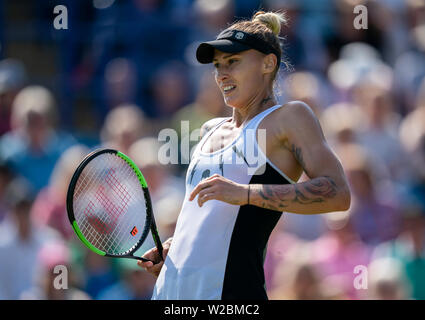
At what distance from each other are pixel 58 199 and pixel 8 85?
75.3 inches

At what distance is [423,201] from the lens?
5.78 m

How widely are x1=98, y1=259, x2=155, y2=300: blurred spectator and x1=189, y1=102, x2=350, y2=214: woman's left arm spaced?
2.36 meters

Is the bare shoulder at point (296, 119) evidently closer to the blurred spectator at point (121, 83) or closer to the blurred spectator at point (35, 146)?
the blurred spectator at point (35, 146)

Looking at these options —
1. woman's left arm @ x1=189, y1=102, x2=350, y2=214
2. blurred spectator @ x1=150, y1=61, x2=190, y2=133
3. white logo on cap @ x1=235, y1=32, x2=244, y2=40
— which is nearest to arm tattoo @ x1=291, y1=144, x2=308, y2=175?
woman's left arm @ x1=189, y1=102, x2=350, y2=214

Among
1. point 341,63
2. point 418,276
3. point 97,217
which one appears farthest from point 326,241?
point 341,63

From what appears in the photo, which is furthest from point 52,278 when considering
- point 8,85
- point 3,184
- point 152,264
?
point 8,85

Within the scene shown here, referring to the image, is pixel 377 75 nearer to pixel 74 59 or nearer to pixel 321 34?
pixel 321 34

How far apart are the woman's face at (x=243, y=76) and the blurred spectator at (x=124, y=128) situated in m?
3.03

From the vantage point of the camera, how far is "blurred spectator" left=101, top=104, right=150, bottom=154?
21.2 feet

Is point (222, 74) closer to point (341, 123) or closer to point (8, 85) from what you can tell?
point (341, 123)

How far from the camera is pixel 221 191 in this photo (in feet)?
9.96

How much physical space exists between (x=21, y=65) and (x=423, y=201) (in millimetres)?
4336

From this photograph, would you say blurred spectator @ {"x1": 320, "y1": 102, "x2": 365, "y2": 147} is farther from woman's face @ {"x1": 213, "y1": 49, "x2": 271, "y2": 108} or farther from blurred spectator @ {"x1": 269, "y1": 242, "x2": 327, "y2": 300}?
woman's face @ {"x1": 213, "y1": 49, "x2": 271, "y2": 108}

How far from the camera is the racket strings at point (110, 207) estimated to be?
14.9ft
